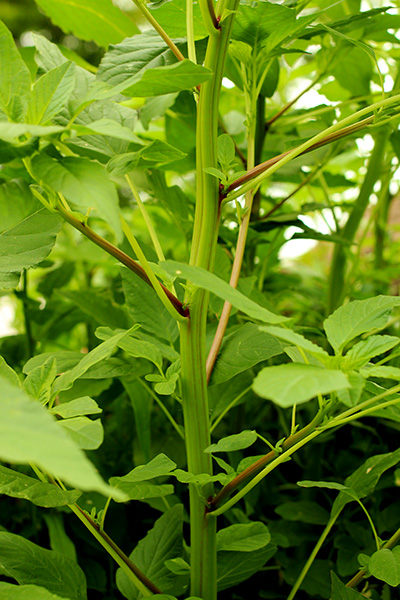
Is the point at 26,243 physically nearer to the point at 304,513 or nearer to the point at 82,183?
the point at 82,183

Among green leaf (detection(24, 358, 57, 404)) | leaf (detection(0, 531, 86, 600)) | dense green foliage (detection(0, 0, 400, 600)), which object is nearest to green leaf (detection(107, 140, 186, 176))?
dense green foliage (detection(0, 0, 400, 600))

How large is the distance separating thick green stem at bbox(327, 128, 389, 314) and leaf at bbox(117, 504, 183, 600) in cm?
30

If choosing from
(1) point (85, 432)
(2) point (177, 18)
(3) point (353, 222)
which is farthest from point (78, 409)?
(3) point (353, 222)

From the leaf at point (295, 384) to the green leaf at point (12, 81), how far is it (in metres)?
0.16

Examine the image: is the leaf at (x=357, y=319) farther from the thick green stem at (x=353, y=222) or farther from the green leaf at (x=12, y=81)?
the thick green stem at (x=353, y=222)

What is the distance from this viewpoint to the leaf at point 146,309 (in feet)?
1.21

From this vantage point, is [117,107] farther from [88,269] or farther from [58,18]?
[88,269]

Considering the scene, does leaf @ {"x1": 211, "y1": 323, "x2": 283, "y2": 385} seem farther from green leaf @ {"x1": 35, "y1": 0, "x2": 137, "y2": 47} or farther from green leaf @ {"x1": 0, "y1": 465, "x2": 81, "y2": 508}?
green leaf @ {"x1": 35, "y1": 0, "x2": 137, "y2": 47}

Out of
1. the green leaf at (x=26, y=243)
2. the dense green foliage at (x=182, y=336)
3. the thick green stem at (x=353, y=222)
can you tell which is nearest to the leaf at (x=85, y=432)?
the dense green foliage at (x=182, y=336)

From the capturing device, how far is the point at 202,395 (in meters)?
0.31

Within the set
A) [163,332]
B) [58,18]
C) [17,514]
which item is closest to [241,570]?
[163,332]

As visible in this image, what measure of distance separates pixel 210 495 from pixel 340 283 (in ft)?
1.10

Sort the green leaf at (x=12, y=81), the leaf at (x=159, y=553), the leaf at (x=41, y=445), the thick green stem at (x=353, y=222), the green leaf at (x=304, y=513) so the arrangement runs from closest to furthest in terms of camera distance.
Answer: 1. the leaf at (x=41, y=445)
2. the green leaf at (x=12, y=81)
3. the leaf at (x=159, y=553)
4. the green leaf at (x=304, y=513)
5. the thick green stem at (x=353, y=222)

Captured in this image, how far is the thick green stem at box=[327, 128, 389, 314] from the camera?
1.83 ft
